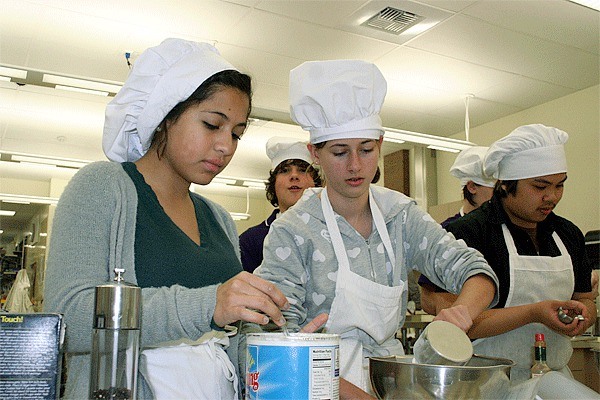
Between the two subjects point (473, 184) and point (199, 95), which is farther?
point (473, 184)

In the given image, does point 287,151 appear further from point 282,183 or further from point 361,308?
point 361,308

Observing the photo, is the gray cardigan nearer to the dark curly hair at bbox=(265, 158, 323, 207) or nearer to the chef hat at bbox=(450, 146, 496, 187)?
the dark curly hair at bbox=(265, 158, 323, 207)

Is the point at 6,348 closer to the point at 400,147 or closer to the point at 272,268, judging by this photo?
the point at 272,268

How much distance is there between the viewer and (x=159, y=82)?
1097 millimetres

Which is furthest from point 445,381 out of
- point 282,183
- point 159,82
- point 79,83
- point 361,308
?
point 79,83

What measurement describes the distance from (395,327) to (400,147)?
572 cm

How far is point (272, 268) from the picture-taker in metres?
1.29

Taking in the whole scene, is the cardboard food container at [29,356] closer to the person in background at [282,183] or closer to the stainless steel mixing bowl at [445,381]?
the stainless steel mixing bowl at [445,381]

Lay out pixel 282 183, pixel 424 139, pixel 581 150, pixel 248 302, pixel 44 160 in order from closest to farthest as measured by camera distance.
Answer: pixel 248 302
pixel 282 183
pixel 424 139
pixel 581 150
pixel 44 160

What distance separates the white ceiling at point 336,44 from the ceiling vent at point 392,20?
3.1 inches

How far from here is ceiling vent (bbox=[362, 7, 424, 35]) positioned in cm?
378

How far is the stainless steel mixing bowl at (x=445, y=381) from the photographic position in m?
0.82

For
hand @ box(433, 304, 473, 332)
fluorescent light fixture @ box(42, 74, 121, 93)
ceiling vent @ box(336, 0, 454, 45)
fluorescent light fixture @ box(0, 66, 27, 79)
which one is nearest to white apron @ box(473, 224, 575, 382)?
hand @ box(433, 304, 473, 332)

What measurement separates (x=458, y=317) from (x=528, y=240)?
1.14m
